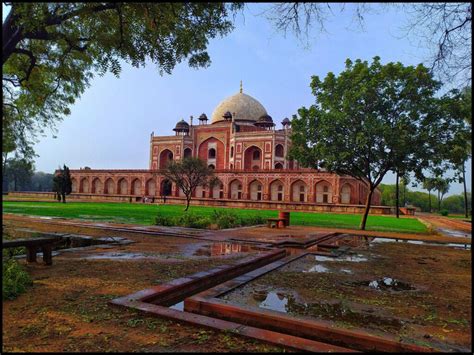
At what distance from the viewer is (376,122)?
44.0 ft

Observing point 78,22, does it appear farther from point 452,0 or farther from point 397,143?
point 397,143

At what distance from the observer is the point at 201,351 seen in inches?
109

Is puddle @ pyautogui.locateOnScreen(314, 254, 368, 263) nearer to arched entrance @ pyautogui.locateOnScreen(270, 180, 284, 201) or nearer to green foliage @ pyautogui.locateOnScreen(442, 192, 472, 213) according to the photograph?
arched entrance @ pyautogui.locateOnScreen(270, 180, 284, 201)

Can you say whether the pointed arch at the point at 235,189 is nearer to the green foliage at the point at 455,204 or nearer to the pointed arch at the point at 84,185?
the pointed arch at the point at 84,185

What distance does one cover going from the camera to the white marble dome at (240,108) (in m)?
54.5

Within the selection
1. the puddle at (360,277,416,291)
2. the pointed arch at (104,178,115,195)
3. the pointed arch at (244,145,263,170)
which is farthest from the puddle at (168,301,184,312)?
the pointed arch at (104,178,115,195)

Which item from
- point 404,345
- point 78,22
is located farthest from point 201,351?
point 78,22

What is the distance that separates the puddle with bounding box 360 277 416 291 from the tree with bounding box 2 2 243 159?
3987 mm

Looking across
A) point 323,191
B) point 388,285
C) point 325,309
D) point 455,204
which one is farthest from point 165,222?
point 455,204

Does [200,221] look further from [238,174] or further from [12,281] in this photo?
[238,174]

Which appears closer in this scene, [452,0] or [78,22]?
[452,0]

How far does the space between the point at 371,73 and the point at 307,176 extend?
25406mm

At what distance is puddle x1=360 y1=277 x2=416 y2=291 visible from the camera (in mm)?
5086

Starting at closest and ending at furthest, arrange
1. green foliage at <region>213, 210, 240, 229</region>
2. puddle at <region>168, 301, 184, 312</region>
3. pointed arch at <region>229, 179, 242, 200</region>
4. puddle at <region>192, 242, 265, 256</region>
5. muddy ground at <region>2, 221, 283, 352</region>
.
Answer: muddy ground at <region>2, 221, 283, 352</region>, puddle at <region>168, 301, 184, 312</region>, puddle at <region>192, 242, 265, 256</region>, green foliage at <region>213, 210, 240, 229</region>, pointed arch at <region>229, 179, 242, 200</region>
